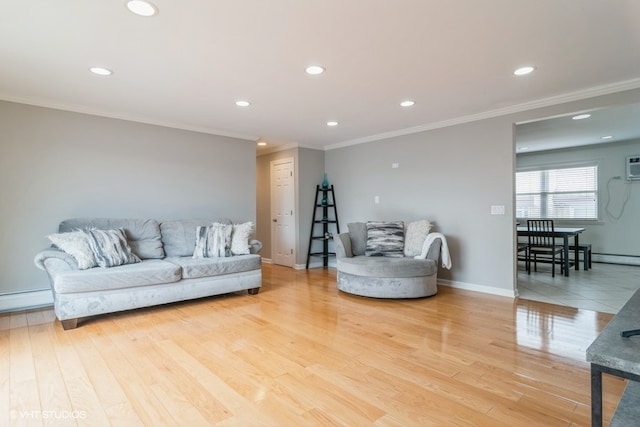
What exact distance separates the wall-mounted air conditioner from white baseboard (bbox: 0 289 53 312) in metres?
9.49

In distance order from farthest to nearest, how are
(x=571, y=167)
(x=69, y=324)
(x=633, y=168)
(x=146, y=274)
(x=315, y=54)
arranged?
(x=571, y=167)
(x=633, y=168)
(x=146, y=274)
(x=69, y=324)
(x=315, y=54)

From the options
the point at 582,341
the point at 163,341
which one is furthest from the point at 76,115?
the point at 582,341

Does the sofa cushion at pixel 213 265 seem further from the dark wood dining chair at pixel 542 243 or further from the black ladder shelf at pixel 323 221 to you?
the dark wood dining chair at pixel 542 243

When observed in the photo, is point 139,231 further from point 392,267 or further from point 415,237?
point 415,237

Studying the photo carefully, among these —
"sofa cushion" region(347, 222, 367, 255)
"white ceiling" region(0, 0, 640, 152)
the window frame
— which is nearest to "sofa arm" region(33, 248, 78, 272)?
"white ceiling" region(0, 0, 640, 152)

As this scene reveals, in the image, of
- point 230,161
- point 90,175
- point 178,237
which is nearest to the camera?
point 90,175

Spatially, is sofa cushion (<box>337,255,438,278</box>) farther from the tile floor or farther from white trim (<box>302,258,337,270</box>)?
white trim (<box>302,258,337,270</box>)

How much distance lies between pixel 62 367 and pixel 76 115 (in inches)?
119

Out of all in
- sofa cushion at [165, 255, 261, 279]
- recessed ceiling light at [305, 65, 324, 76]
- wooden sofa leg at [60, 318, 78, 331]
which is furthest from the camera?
sofa cushion at [165, 255, 261, 279]

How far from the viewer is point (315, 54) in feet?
8.63

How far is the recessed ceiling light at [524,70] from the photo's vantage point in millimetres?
2892

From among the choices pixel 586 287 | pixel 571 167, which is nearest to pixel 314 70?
pixel 586 287

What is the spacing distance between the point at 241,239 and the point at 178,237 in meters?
0.81

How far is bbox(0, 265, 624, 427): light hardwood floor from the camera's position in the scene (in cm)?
178
